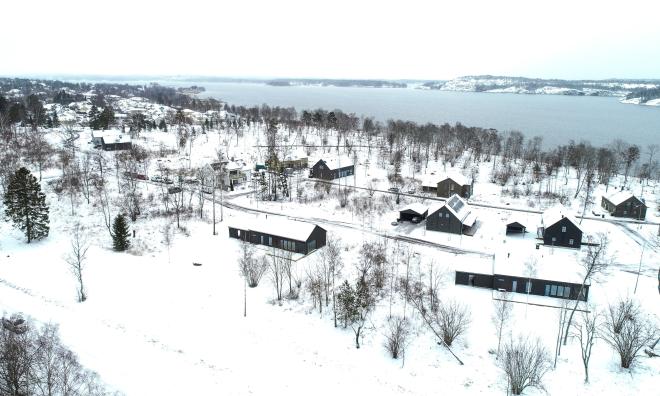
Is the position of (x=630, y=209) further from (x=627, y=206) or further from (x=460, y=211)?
(x=460, y=211)

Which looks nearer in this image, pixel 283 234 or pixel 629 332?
pixel 629 332

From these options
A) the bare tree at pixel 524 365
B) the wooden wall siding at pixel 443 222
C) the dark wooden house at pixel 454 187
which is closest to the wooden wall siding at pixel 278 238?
the wooden wall siding at pixel 443 222

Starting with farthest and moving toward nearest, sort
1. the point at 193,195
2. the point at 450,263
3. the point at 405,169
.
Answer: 1. the point at 405,169
2. the point at 193,195
3. the point at 450,263

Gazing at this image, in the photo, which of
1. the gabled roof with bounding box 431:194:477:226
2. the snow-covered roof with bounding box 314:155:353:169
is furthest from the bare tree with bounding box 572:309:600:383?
the snow-covered roof with bounding box 314:155:353:169

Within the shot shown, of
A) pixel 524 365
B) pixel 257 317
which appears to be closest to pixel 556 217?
pixel 524 365

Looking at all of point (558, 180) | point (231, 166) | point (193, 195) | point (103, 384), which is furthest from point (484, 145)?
point (103, 384)

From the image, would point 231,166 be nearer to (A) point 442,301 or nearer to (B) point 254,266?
(B) point 254,266
